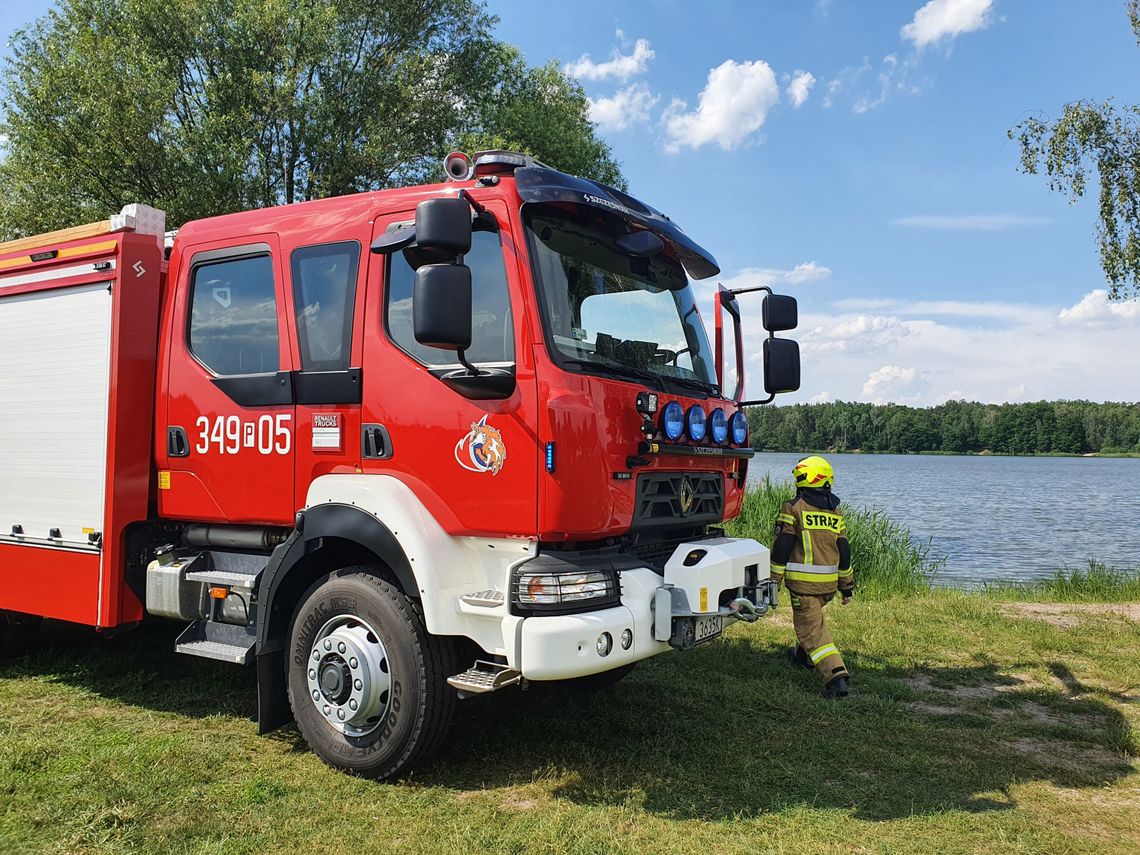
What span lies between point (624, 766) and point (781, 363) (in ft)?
8.69

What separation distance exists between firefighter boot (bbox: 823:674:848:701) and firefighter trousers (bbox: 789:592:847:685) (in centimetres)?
2

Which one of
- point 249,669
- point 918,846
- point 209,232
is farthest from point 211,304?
point 918,846

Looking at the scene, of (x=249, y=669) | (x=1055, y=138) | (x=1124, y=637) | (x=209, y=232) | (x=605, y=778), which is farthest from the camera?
(x=1055, y=138)

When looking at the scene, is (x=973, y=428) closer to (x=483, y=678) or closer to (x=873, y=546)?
(x=873, y=546)

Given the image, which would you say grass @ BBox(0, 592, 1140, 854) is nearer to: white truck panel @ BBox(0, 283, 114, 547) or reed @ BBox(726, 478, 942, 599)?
white truck panel @ BBox(0, 283, 114, 547)

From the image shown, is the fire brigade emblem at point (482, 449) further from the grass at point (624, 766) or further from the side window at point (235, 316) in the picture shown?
the grass at point (624, 766)

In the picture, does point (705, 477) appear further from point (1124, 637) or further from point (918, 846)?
point (1124, 637)

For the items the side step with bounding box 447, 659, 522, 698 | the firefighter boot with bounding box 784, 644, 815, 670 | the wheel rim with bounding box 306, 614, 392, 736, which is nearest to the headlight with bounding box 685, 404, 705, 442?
the side step with bounding box 447, 659, 522, 698

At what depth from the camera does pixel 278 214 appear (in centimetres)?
493

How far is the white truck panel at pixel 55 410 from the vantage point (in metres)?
5.21

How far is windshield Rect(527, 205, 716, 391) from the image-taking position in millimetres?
4094

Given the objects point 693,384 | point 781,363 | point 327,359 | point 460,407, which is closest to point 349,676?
point 460,407

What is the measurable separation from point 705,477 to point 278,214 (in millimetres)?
2843

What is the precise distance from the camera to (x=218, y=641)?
16.1 feet
